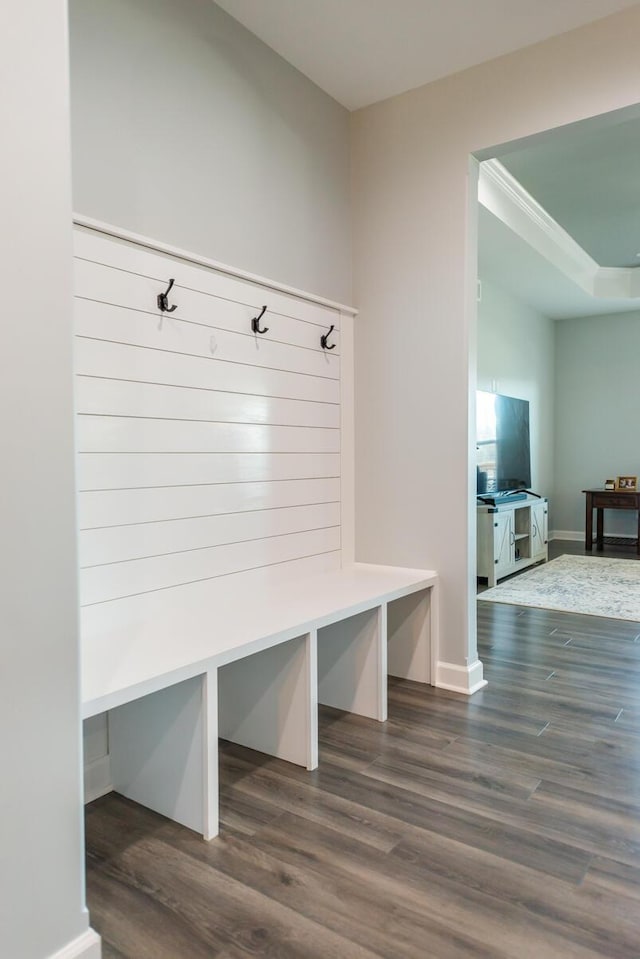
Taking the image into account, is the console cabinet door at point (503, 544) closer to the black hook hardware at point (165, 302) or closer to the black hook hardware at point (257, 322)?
the black hook hardware at point (257, 322)

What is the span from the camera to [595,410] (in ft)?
25.4

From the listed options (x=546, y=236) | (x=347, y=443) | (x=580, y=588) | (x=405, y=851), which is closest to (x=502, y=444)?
(x=580, y=588)

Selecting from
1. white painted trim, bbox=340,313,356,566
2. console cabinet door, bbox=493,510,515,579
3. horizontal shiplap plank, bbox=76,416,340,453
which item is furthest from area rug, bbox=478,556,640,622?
horizontal shiplap plank, bbox=76,416,340,453

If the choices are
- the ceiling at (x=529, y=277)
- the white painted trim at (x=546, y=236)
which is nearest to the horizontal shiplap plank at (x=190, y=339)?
the white painted trim at (x=546, y=236)

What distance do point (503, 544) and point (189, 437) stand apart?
3688 mm

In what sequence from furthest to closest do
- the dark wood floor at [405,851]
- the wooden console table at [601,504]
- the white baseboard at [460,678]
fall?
the wooden console table at [601,504] → the white baseboard at [460,678] → the dark wood floor at [405,851]

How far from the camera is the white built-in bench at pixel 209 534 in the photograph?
1.84 meters

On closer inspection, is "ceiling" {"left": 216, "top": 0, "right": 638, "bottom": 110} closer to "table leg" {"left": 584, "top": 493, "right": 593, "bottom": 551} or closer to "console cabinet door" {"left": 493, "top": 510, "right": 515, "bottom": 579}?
"console cabinet door" {"left": 493, "top": 510, "right": 515, "bottom": 579}

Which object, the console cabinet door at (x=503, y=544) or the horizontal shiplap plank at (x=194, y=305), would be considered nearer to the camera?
the horizontal shiplap plank at (x=194, y=305)

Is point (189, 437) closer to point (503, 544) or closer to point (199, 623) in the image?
point (199, 623)

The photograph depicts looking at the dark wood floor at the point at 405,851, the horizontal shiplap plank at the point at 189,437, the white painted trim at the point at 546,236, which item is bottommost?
the dark wood floor at the point at 405,851

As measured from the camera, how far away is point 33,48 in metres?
1.19

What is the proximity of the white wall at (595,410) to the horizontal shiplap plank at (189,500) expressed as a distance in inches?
228

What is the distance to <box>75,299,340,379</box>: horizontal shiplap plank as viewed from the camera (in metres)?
1.94
